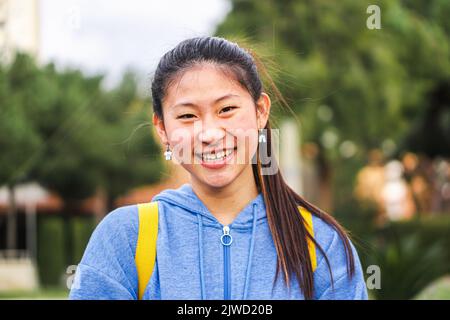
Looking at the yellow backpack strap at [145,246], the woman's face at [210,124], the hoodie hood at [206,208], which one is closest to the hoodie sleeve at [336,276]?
the hoodie hood at [206,208]

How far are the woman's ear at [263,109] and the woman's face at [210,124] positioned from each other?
77mm

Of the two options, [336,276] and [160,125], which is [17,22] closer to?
[160,125]

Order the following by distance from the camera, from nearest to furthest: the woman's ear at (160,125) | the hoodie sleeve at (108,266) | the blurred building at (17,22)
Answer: the hoodie sleeve at (108,266) < the woman's ear at (160,125) < the blurred building at (17,22)

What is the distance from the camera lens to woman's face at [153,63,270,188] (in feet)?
6.18

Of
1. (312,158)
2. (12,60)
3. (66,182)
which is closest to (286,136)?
(312,158)

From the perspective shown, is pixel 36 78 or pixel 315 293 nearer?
pixel 315 293

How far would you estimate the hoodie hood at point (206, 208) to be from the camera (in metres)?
1.92

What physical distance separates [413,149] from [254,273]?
19027 millimetres

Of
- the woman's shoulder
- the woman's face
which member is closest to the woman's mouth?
the woman's face

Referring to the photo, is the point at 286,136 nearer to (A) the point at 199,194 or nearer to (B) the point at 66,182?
(B) the point at 66,182

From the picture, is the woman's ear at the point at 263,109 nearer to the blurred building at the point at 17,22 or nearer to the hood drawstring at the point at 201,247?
the hood drawstring at the point at 201,247

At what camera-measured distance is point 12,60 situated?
10234mm

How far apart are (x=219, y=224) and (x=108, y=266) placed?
30cm

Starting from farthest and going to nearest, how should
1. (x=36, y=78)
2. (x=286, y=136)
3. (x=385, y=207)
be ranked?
(x=385, y=207)
(x=286, y=136)
(x=36, y=78)
